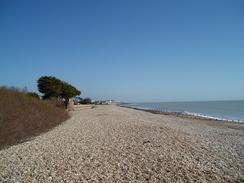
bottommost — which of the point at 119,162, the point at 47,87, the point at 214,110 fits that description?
the point at 214,110

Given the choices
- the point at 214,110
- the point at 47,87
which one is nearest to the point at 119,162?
the point at 47,87

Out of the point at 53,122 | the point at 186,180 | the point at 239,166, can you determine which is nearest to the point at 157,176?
the point at 186,180

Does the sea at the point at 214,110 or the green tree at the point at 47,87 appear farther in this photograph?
the sea at the point at 214,110

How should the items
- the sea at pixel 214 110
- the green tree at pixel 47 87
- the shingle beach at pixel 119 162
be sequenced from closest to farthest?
the shingle beach at pixel 119 162
the green tree at pixel 47 87
the sea at pixel 214 110

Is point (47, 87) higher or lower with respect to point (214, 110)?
higher

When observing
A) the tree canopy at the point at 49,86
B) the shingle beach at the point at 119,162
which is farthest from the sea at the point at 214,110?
the tree canopy at the point at 49,86

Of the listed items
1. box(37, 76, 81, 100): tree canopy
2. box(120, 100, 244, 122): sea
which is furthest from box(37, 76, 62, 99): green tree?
box(120, 100, 244, 122): sea

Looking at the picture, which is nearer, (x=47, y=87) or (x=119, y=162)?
(x=119, y=162)

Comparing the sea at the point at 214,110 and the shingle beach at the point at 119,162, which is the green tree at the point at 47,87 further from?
the sea at the point at 214,110

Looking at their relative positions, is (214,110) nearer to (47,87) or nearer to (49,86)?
(49,86)

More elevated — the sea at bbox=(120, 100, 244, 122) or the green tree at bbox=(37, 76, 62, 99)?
the green tree at bbox=(37, 76, 62, 99)

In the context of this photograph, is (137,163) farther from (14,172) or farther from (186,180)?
(14,172)

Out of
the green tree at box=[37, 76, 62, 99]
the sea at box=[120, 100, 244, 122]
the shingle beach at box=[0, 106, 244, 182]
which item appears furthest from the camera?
the sea at box=[120, 100, 244, 122]

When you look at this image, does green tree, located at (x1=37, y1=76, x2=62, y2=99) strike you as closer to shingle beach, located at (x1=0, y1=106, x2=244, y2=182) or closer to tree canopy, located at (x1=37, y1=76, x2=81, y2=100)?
tree canopy, located at (x1=37, y1=76, x2=81, y2=100)
